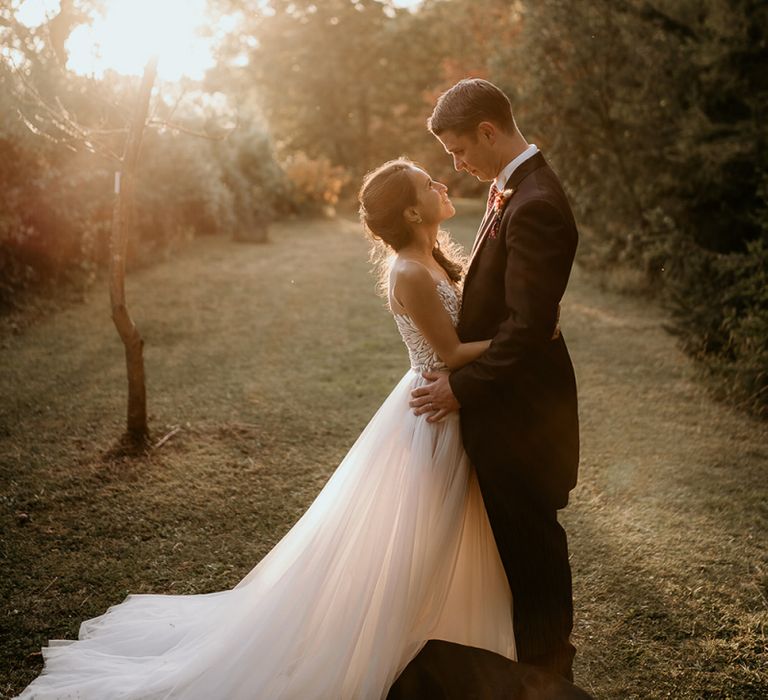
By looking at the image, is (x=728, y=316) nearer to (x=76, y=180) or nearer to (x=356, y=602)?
(x=356, y=602)

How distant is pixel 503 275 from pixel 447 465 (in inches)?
30.5

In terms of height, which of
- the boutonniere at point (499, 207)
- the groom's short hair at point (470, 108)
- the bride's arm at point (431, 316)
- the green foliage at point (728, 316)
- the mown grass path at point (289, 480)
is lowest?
the mown grass path at point (289, 480)

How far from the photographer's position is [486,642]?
290 centimetres

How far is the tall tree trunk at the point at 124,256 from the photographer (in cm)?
482

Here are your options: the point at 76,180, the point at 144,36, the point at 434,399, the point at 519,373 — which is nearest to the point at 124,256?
the point at 144,36

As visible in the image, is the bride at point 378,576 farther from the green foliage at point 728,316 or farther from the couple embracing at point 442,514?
the green foliage at point 728,316

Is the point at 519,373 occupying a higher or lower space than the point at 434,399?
higher

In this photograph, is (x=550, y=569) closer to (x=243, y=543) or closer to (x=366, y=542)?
(x=366, y=542)

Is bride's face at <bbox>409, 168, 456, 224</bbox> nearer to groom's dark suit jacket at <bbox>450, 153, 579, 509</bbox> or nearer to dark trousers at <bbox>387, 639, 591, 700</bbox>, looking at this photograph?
groom's dark suit jacket at <bbox>450, 153, 579, 509</bbox>

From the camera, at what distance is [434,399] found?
273 centimetres

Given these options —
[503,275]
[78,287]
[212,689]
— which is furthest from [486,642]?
[78,287]

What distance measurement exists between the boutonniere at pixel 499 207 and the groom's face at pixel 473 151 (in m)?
0.08

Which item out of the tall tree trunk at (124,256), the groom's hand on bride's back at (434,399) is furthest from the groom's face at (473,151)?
the tall tree trunk at (124,256)

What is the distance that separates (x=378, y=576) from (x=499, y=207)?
1.48 metres
